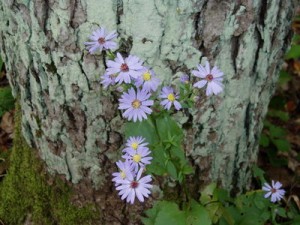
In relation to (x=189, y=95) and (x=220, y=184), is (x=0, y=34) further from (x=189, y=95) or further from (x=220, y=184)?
(x=220, y=184)

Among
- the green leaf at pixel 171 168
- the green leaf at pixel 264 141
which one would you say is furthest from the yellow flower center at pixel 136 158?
the green leaf at pixel 264 141

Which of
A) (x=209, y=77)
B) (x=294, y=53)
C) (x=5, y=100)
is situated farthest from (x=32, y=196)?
(x=294, y=53)

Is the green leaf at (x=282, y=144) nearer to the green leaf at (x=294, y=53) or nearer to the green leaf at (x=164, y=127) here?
the green leaf at (x=294, y=53)

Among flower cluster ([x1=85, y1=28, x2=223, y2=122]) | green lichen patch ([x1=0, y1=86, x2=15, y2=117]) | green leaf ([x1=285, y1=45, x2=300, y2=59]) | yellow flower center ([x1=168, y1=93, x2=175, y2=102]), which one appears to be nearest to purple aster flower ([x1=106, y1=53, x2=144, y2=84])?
flower cluster ([x1=85, y1=28, x2=223, y2=122])

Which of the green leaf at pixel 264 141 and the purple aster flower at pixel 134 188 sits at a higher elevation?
the green leaf at pixel 264 141

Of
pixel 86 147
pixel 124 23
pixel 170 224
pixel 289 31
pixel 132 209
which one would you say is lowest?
pixel 170 224

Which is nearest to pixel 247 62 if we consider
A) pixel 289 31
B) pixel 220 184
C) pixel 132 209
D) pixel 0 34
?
pixel 289 31

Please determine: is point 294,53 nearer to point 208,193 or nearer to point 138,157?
point 208,193

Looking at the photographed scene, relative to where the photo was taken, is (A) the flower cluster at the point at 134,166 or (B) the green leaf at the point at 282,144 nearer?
(A) the flower cluster at the point at 134,166
